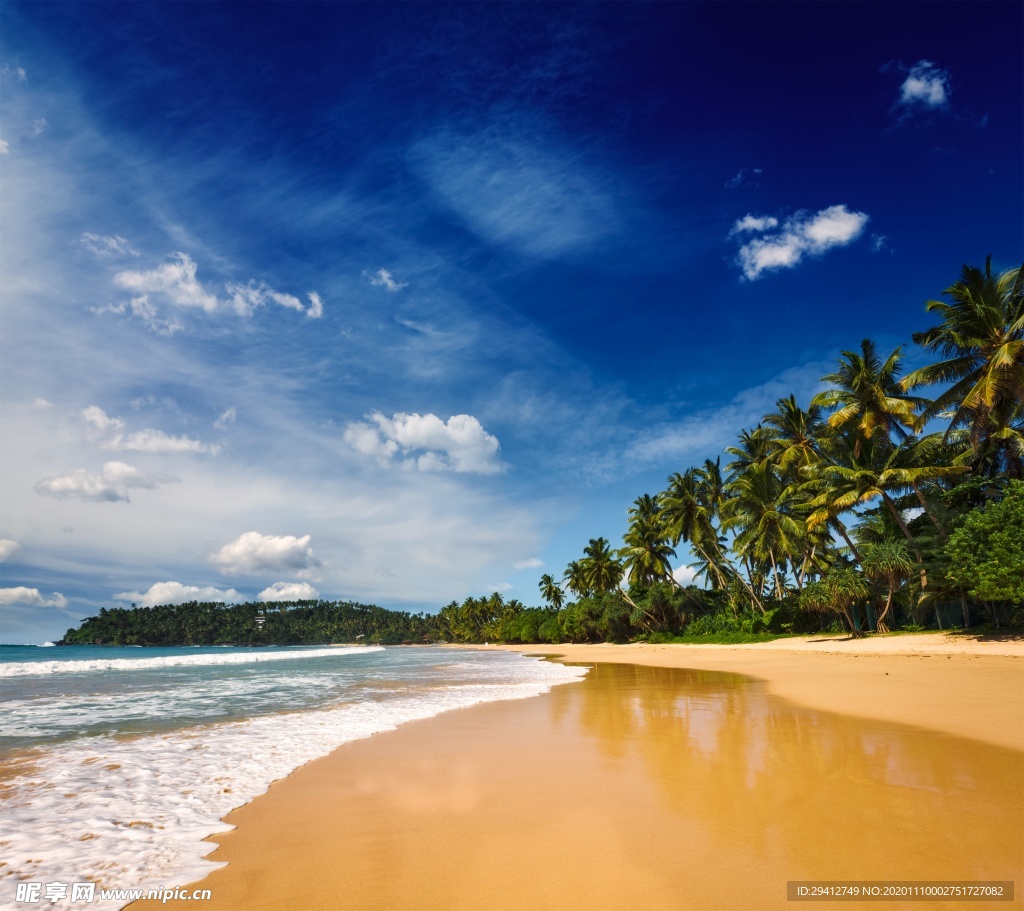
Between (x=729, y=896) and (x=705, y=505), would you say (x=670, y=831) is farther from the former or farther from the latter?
(x=705, y=505)

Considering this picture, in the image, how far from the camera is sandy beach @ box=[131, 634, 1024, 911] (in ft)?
11.6

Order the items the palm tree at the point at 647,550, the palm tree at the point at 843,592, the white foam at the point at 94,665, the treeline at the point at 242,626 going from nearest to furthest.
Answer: the palm tree at the point at 843,592 < the white foam at the point at 94,665 < the palm tree at the point at 647,550 < the treeline at the point at 242,626

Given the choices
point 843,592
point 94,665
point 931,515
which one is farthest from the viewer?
point 94,665

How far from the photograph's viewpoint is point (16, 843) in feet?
14.6

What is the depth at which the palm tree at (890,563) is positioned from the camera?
24.5 meters

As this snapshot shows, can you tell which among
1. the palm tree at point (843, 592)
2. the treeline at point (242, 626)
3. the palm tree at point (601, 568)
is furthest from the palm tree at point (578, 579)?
the treeline at point (242, 626)

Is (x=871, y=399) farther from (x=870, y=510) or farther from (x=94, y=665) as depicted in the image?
(x=94, y=665)

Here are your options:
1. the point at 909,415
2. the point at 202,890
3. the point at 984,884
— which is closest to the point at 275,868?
the point at 202,890

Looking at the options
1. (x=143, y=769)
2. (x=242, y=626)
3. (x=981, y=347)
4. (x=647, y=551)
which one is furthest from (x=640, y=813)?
(x=242, y=626)

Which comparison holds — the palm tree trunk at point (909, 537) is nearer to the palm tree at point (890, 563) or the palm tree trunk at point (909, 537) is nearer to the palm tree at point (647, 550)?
the palm tree at point (890, 563)

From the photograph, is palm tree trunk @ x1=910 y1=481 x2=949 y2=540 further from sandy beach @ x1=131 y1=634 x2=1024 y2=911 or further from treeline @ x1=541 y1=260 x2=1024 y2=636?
sandy beach @ x1=131 y1=634 x2=1024 y2=911

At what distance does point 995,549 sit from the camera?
59.0 ft

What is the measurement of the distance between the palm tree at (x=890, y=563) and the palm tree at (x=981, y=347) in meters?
5.17

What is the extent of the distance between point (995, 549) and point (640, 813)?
1983 centimetres
